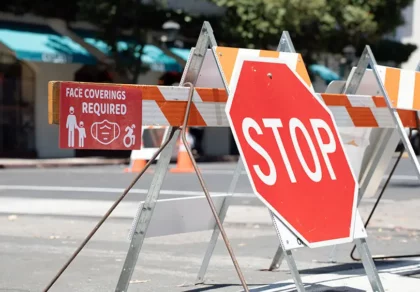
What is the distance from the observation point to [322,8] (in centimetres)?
2872

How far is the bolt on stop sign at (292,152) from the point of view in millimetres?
5051

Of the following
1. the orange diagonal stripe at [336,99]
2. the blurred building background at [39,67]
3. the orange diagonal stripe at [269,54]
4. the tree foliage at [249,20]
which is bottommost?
the orange diagonal stripe at [336,99]

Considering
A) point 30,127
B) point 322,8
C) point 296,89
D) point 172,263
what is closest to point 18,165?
point 30,127

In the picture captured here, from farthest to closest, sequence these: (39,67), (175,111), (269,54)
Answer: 1. (39,67)
2. (269,54)
3. (175,111)

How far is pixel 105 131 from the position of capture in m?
5.05

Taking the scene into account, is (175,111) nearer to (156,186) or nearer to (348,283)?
(156,186)

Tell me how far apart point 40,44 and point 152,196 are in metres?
21.8

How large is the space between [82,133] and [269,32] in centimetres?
2386

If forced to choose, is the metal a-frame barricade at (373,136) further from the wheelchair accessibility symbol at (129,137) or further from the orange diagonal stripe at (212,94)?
the wheelchair accessibility symbol at (129,137)

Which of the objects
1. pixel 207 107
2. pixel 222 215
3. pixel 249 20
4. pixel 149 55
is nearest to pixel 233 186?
pixel 222 215

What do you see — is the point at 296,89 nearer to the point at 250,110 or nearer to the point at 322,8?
the point at 250,110

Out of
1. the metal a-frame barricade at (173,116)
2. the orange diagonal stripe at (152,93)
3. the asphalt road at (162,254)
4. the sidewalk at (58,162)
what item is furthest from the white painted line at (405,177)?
the orange diagonal stripe at (152,93)

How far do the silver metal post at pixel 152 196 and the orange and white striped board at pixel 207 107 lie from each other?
13cm

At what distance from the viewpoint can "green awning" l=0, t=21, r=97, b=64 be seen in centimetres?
2564
